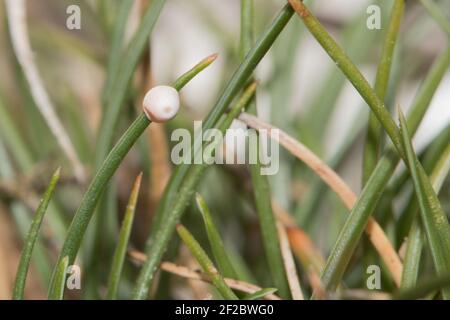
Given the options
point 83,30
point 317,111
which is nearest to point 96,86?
point 83,30

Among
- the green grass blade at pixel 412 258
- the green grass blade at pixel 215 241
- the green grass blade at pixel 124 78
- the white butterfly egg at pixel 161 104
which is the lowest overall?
the green grass blade at pixel 412 258

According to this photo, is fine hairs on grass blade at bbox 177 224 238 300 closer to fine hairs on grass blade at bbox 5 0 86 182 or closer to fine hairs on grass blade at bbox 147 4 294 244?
fine hairs on grass blade at bbox 147 4 294 244

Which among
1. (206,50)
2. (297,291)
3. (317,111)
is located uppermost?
(206,50)

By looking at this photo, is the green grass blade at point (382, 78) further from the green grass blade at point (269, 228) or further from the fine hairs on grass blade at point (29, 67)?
the fine hairs on grass blade at point (29, 67)

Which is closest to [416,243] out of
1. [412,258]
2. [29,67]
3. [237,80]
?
[412,258]

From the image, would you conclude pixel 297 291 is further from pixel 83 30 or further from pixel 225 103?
pixel 83 30

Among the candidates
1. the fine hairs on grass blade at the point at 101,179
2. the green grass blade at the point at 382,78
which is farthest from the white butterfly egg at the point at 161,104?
the green grass blade at the point at 382,78

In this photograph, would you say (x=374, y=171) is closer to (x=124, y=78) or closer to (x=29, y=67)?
(x=124, y=78)
